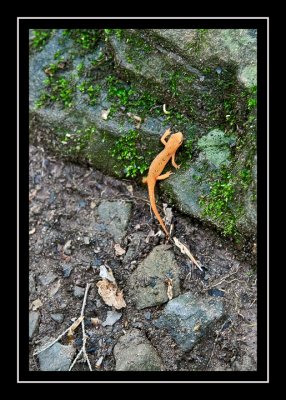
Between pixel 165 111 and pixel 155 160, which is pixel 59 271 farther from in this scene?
pixel 165 111

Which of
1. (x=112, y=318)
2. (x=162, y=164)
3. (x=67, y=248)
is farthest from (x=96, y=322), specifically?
(x=162, y=164)

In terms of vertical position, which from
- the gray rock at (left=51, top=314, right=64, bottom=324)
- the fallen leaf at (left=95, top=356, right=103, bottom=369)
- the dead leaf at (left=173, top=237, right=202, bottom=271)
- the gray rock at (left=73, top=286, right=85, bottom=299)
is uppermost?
the dead leaf at (left=173, top=237, right=202, bottom=271)

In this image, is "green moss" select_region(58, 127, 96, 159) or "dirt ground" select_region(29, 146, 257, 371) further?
"green moss" select_region(58, 127, 96, 159)

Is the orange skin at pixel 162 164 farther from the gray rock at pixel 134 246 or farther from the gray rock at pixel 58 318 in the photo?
the gray rock at pixel 58 318

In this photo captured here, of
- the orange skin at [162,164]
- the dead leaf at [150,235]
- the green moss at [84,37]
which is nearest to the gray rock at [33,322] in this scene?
the dead leaf at [150,235]

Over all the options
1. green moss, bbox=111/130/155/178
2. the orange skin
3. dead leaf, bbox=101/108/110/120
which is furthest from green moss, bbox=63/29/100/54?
the orange skin

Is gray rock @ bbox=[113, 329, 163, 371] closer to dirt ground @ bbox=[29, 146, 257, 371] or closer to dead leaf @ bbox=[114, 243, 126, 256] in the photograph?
dirt ground @ bbox=[29, 146, 257, 371]
